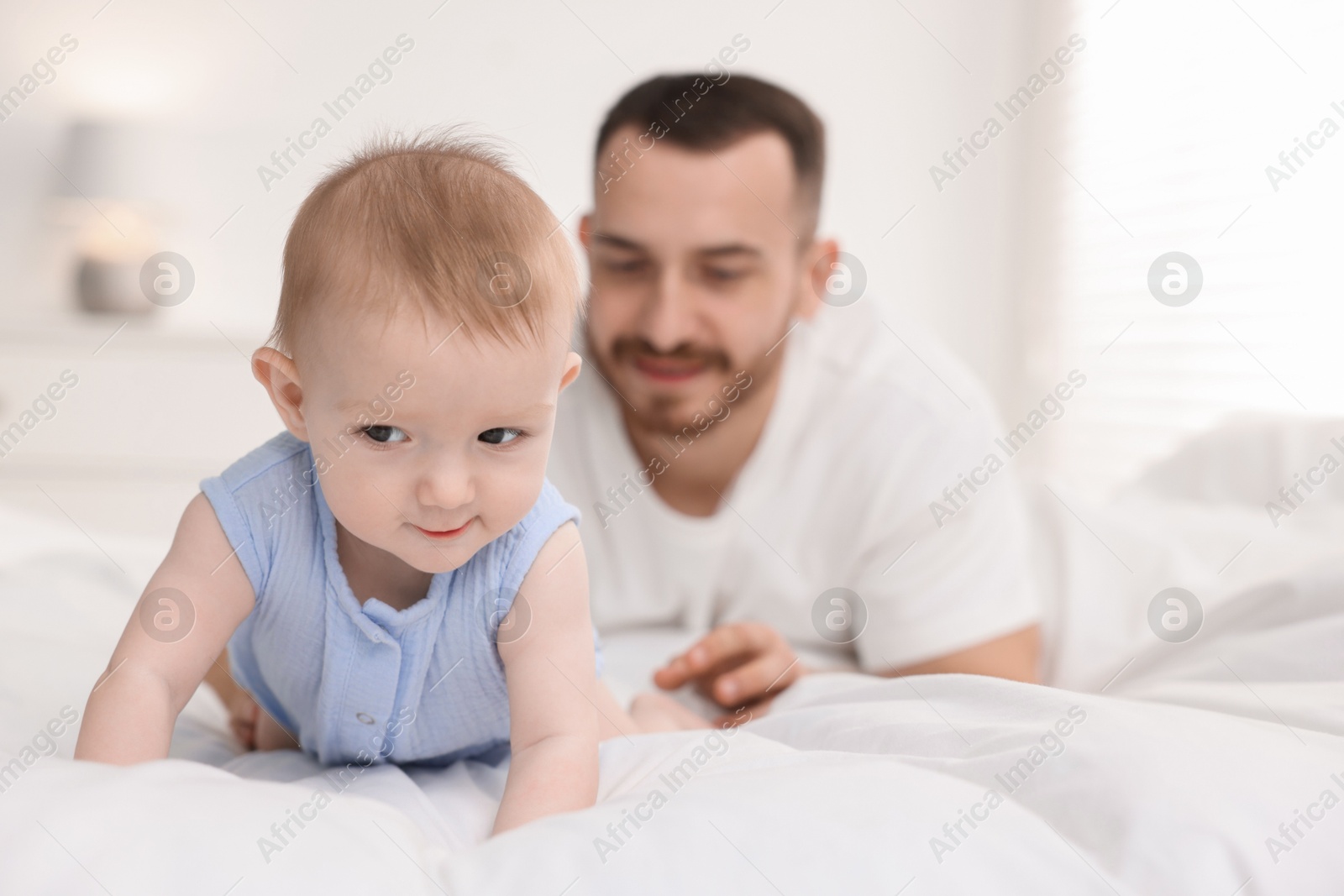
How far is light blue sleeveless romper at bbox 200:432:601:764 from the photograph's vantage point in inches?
27.5

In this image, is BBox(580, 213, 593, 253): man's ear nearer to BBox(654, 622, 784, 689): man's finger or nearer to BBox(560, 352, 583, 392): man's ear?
BBox(654, 622, 784, 689): man's finger

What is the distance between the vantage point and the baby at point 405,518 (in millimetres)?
579

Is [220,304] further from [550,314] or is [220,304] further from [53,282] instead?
[550,314]

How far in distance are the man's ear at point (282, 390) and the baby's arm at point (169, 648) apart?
91 mm

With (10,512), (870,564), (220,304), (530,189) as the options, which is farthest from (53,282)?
(530,189)

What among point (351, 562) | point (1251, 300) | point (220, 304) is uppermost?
point (1251, 300)

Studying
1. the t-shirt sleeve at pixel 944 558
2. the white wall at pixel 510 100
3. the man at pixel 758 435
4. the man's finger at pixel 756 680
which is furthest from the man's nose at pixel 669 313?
the white wall at pixel 510 100

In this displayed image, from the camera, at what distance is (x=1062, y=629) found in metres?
1.25

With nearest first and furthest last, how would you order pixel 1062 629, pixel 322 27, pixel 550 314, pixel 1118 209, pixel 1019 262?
pixel 550 314 < pixel 1062 629 < pixel 1118 209 < pixel 322 27 < pixel 1019 262

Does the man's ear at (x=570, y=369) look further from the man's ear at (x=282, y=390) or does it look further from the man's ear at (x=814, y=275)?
the man's ear at (x=814, y=275)

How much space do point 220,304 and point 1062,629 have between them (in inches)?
93.3

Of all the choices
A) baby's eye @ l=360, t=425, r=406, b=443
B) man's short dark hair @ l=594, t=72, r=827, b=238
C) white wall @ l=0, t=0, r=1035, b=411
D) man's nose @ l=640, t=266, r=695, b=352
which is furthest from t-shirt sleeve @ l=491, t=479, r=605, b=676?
white wall @ l=0, t=0, r=1035, b=411

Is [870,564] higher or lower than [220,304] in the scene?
higher

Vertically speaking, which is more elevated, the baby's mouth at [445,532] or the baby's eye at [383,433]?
the baby's eye at [383,433]
